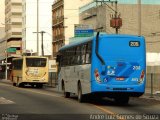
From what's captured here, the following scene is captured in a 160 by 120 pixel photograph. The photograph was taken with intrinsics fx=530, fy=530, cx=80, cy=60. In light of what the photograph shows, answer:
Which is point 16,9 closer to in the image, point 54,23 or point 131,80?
point 54,23

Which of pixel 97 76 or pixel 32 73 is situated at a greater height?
pixel 97 76

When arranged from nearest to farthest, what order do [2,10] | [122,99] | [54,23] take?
1. [122,99]
2. [54,23]
3. [2,10]

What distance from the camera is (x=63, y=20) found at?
9644 centimetres

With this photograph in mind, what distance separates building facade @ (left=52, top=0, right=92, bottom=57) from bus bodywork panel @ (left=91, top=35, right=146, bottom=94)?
69.3m

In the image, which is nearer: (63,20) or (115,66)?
(115,66)

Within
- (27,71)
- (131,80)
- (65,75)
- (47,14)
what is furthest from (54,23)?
(131,80)

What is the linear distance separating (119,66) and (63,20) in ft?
239

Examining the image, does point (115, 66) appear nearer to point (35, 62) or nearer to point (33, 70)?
point (35, 62)

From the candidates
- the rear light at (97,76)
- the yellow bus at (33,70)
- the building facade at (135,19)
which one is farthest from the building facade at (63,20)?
the rear light at (97,76)

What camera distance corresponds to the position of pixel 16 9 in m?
132

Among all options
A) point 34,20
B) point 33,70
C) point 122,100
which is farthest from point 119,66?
point 34,20

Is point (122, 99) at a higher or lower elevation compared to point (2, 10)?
lower

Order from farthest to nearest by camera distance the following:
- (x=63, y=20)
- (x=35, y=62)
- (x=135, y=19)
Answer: (x=63, y=20) → (x=135, y=19) → (x=35, y=62)

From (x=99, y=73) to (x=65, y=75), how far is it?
267 inches
